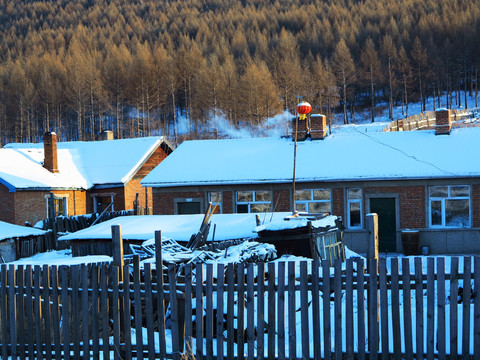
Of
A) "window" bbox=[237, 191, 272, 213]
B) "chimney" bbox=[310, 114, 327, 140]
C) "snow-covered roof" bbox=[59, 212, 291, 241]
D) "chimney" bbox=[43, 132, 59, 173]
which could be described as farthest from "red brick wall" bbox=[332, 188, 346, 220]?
"chimney" bbox=[43, 132, 59, 173]

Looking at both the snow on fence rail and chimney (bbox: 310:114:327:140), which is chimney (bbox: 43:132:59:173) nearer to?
chimney (bbox: 310:114:327:140)

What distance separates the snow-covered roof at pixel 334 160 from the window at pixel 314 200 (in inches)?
28.3

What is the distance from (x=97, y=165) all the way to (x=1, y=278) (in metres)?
28.6

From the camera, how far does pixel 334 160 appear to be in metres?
24.5

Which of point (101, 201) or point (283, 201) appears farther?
point (101, 201)

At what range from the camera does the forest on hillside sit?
79.8 metres

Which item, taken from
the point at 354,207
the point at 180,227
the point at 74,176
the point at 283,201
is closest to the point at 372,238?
the point at 180,227

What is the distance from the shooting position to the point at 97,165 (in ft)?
117

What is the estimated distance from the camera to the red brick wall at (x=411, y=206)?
2253cm

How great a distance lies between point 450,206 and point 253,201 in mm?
7571

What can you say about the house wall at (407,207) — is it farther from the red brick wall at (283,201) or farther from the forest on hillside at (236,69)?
the forest on hillside at (236,69)

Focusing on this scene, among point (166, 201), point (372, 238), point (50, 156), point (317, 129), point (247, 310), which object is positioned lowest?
point (247, 310)

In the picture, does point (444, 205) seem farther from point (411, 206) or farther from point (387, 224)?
point (387, 224)

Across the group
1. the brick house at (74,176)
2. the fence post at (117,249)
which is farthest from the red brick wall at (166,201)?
the fence post at (117,249)
